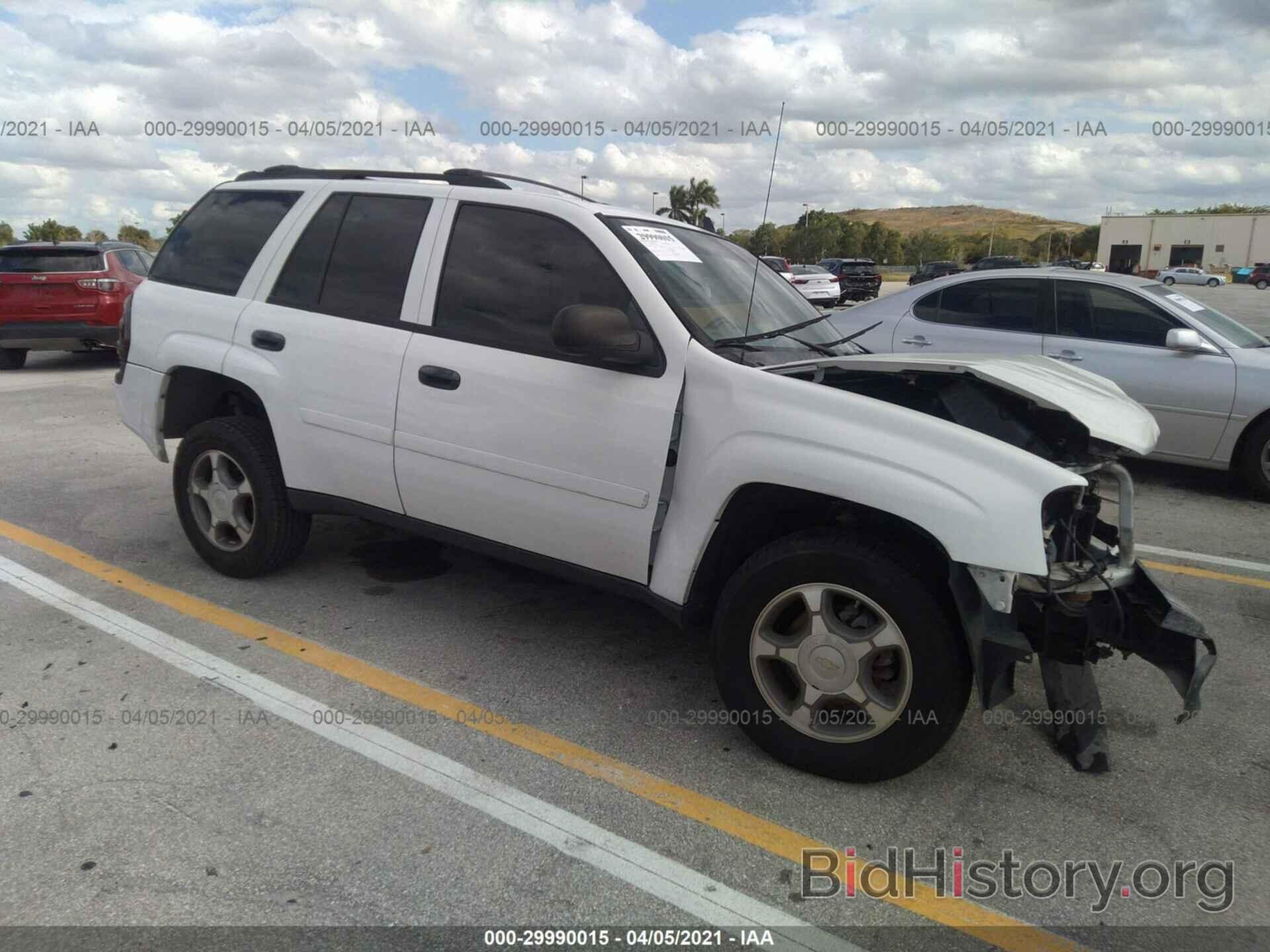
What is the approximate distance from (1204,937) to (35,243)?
14759mm

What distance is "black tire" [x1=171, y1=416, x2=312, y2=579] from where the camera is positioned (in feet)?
14.2

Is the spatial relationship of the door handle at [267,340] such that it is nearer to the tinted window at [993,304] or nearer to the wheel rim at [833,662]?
the wheel rim at [833,662]

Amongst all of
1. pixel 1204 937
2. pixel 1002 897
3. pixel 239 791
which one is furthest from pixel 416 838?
pixel 1204 937

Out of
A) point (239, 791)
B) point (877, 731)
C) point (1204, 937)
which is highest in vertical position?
point (877, 731)

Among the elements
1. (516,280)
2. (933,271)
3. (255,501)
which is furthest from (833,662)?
(933,271)

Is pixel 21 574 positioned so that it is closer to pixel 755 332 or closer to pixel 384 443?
pixel 384 443

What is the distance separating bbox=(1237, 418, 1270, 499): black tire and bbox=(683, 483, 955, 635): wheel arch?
4.92 m

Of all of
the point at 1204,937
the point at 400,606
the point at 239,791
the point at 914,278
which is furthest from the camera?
the point at 914,278

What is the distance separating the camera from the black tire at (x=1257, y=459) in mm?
6465

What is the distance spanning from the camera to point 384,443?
3889 mm

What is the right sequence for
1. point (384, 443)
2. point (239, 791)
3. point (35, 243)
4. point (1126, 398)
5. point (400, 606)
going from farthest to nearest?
point (35, 243) < point (400, 606) < point (384, 443) < point (1126, 398) < point (239, 791)

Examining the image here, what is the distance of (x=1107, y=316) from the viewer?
695cm

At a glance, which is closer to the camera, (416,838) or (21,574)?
(416,838)

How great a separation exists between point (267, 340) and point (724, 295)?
2.11 metres
